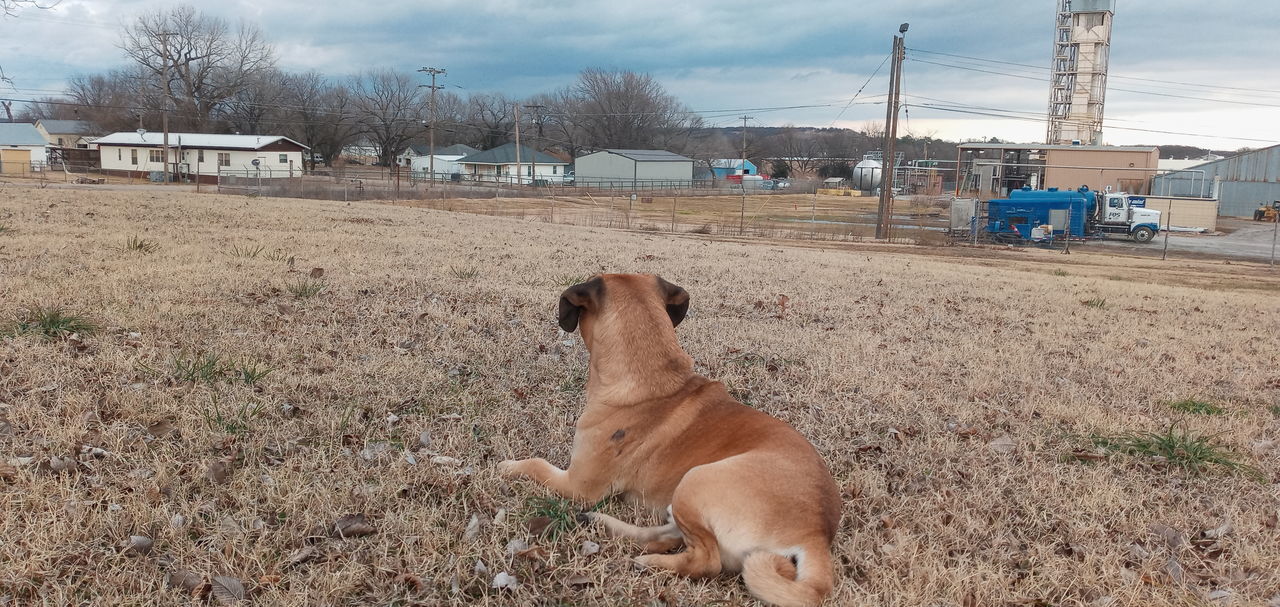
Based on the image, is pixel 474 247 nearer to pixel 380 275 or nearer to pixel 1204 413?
pixel 380 275

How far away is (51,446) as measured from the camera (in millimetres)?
3879

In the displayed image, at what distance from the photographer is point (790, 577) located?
289 centimetres

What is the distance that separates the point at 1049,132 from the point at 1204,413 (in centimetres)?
6942

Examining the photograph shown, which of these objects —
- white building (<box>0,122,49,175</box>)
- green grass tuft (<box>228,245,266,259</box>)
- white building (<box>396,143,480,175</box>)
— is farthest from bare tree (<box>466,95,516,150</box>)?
green grass tuft (<box>228,245,266,259</box>)

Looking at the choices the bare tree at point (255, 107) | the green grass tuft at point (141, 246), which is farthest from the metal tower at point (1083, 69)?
the bare tree at point (255, 107)

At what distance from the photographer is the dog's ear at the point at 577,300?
150 inches

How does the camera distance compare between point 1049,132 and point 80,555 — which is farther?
point 1049,132

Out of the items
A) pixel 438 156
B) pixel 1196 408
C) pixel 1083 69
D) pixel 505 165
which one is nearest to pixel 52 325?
pixel 1196 408

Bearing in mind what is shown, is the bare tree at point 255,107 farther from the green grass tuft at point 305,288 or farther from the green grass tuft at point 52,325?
the green grass tuft at point 52,325

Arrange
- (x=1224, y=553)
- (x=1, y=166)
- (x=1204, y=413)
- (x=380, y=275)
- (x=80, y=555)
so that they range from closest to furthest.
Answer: (x=80, y=555) < (x=1224, y=553) < (x=1204, y=413) < (x=380, y=275) < (x=1, y=166)

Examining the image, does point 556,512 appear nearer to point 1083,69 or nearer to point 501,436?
point 501,436

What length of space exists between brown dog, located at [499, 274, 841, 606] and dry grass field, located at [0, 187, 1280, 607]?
0.50 feet

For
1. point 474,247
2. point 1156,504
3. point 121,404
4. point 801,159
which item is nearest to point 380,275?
point 474,247

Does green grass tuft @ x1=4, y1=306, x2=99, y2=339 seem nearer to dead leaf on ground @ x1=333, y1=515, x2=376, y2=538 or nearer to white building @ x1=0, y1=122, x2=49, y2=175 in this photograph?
dead leaf on ground @ x1=333, y1=515, x2=376, y2=538
